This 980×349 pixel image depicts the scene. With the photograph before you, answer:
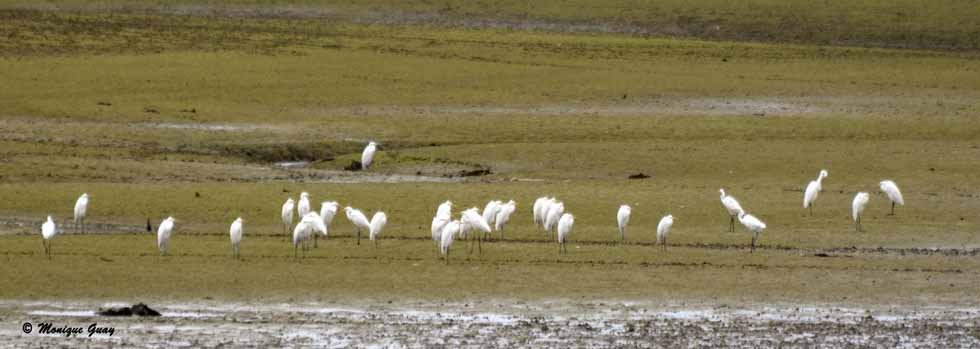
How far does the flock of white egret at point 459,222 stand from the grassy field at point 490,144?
0.99 ft

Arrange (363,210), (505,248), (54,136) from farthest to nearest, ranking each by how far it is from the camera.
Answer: (54,136) → (363,210) → (505,248)

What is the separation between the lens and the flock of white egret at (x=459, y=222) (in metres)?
24.3

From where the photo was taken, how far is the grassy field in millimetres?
23438

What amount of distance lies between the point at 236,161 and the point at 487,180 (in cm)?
544

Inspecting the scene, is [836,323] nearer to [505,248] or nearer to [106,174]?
[505,248]

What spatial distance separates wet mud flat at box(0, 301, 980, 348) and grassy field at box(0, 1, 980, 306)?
31.2 inches

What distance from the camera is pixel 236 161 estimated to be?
3553cm

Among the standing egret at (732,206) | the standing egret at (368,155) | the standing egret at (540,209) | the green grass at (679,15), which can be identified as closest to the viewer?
the standing egret at (540,209)

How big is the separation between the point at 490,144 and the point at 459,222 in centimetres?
1321

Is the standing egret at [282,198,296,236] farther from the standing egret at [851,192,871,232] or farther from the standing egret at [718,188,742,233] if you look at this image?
the standing egret at [851,192,871,232]

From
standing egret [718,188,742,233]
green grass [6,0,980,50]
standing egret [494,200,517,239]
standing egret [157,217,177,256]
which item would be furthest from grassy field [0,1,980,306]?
standing egret [494,200,517,239]

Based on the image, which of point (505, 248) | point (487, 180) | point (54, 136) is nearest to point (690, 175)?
point (487, 180)

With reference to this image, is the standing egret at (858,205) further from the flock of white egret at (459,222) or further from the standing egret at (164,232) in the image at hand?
the standing egret at (164,232)

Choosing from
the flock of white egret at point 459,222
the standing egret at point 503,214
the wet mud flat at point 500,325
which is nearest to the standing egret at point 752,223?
the flock of white egret at point 459,222
